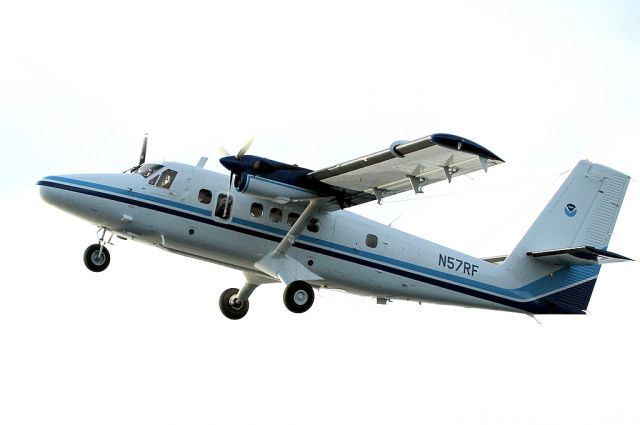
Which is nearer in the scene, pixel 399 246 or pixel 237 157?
pixel 237 157

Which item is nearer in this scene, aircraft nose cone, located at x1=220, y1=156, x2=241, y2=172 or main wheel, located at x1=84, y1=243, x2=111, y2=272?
aircraft nose cone, located at x1=220, y1=156, x2=241, y2=172

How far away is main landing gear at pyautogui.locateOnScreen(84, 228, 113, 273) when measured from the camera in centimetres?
1947

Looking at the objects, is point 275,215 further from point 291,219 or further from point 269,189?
point 269,189

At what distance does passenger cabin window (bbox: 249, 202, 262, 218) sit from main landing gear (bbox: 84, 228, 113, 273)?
3.02 meters

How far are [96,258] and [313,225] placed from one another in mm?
4492

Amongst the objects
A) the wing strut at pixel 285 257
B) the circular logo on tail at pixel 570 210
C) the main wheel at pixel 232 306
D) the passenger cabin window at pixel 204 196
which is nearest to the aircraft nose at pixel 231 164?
the passenger cabin window at pixel 204 196

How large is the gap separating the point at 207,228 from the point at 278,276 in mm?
1766

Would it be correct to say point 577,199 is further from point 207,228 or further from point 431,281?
point 207,228

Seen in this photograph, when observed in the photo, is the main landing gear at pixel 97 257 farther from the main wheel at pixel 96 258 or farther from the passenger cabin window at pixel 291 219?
the passenger cabin window at pixel 291 219

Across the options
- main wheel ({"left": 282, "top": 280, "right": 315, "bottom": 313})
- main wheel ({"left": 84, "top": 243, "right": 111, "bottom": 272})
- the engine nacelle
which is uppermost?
the engine nacelle

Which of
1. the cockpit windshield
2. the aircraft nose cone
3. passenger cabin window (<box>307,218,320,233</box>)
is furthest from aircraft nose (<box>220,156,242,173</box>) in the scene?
passenger cabin window (<box>307,218,320,233</box>)

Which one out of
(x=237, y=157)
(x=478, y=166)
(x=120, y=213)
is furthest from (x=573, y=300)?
(x=120, y=213)

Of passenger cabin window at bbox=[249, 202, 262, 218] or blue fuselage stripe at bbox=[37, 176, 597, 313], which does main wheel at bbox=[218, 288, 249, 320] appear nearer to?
blue fuselage stripe at bbox=[37, 176, 597, 313]

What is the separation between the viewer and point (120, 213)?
63.8ft
